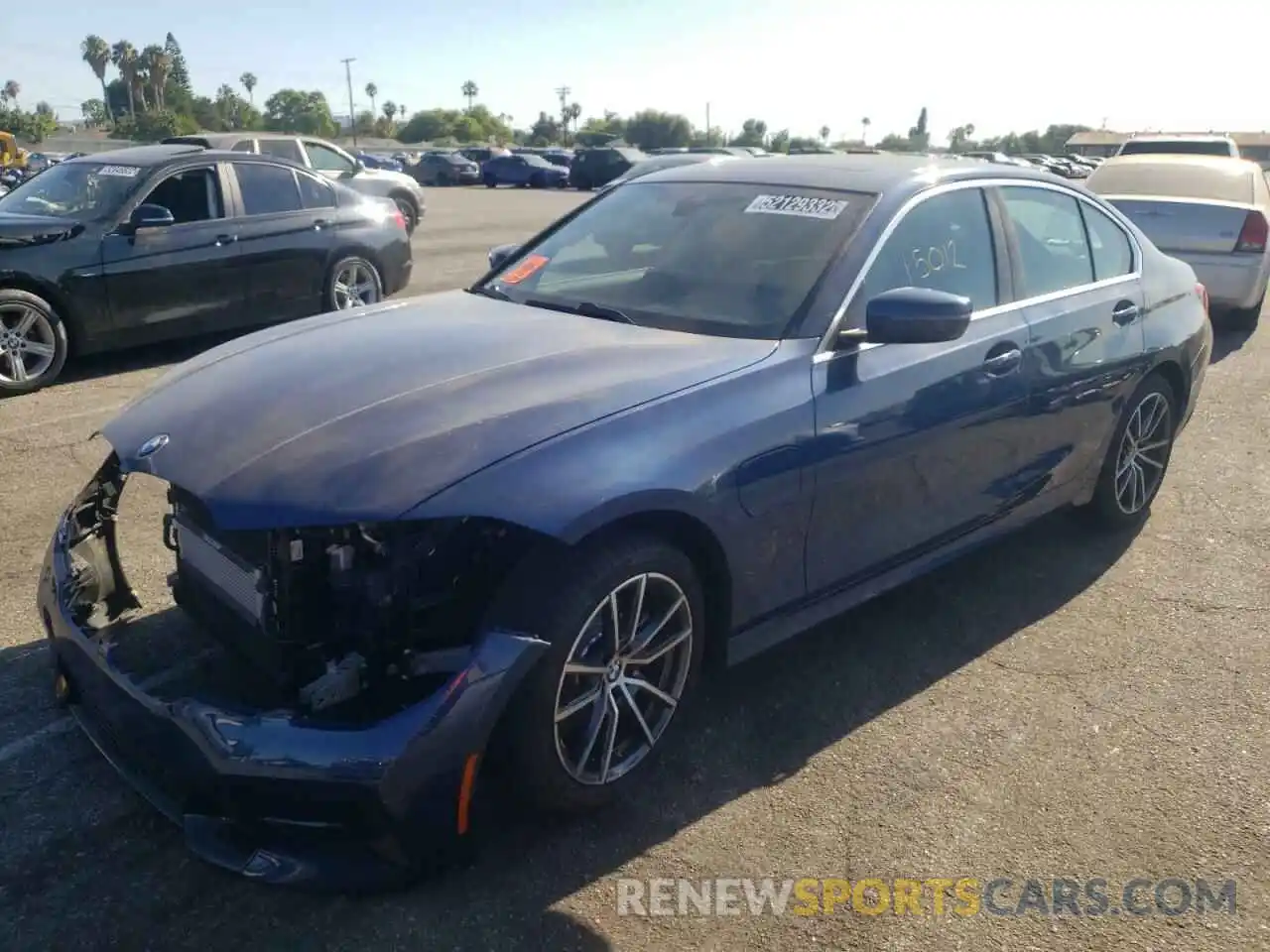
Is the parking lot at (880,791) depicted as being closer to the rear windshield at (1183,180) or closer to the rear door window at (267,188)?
the rear door window at (267,188)

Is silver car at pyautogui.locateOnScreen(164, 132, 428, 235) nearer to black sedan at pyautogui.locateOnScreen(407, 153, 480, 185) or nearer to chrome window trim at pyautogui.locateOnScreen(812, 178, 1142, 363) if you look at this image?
chrome window trim at pyautogui.locateOnScreen(812, 178, 1142, 363)

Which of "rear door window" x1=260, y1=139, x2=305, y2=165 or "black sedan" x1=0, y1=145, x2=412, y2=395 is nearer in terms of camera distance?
"black sedan" x1=0, y1=145, x2=412, y2=395

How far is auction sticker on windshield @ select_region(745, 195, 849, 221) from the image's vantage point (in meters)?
3.68

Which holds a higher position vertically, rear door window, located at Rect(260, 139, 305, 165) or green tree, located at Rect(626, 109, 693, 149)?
green tree, located at Rect(626, 109, 693, 149)

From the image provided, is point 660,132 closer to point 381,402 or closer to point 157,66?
point 157,66

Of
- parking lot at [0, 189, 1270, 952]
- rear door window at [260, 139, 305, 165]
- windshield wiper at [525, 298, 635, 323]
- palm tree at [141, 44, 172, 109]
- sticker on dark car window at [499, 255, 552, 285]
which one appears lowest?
parking lot at [0, 189, 1270, 952]

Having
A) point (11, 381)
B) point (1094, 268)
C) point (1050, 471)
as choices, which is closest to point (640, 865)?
point (1050, 471)

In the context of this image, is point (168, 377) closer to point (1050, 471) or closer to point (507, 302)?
point (507, 302)

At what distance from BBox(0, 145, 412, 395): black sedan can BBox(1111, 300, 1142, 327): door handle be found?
6.36 meters

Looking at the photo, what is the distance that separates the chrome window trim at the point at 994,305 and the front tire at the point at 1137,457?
575 millimetres

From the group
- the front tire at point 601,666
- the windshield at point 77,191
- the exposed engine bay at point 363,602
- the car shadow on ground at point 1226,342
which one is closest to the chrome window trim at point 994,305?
the front tire at point 601,666

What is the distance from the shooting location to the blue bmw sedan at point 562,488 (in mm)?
2400

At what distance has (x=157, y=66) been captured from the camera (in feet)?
339

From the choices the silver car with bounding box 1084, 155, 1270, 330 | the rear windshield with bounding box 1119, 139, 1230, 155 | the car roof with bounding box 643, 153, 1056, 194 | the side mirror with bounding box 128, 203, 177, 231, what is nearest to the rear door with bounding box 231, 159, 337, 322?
the side mirror with bounding box 128, 203, 177, 231
